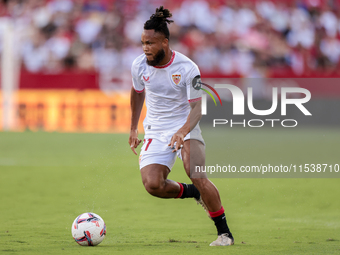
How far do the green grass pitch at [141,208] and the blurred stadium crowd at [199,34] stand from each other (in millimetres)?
5563

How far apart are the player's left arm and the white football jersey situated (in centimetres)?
7

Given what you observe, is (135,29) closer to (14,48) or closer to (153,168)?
(14,48)

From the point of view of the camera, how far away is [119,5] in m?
19.6

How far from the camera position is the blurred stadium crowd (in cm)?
1809

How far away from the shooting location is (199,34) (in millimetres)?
18578

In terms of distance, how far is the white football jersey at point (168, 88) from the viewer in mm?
5449

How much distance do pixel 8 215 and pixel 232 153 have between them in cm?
285

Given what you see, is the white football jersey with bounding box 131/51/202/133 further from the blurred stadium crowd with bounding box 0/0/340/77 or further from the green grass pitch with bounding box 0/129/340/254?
the blurred stadium crowd with bounding box 0/0/340/77

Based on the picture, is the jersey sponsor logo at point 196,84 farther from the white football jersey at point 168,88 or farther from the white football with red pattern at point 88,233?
the white football with red pattern at point 88,233

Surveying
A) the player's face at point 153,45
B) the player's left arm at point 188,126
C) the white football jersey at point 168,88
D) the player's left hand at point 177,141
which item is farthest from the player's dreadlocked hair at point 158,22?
the player's left hand at point 177,141

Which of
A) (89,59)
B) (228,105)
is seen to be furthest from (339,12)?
(228,105)

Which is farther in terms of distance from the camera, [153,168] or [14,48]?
[14,48]

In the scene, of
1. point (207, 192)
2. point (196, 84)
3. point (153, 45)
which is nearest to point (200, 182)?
point (207, 192)

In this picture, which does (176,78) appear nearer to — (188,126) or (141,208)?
(188,126)
